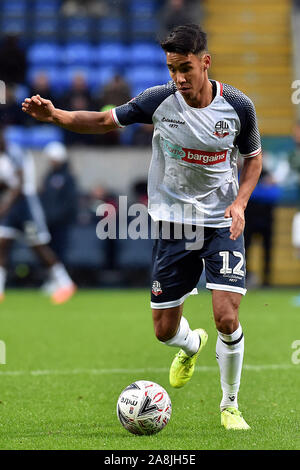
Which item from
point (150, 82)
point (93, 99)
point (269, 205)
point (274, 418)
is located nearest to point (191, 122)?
point (274, 418)

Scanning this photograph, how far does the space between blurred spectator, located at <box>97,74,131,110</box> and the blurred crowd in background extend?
0.7 inches

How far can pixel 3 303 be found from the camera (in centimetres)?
1367

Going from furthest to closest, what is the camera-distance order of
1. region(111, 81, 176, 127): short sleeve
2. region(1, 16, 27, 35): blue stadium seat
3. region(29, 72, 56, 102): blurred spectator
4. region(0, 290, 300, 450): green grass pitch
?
region(1, 16, 27, 35): blue stadium seat < region(29, 72, 56, 102): blurred spectator < region(111, 81, 176, 127): short sleeve < region(0, 290, 300, 450): green grass pitch

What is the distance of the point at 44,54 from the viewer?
65.0ft

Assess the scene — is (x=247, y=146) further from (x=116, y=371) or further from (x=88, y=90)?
(x=88, y=90)

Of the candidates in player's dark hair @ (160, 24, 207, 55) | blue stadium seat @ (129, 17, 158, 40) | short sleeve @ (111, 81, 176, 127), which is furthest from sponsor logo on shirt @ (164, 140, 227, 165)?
blue stadium seat @ (129, 17, 158, 40)

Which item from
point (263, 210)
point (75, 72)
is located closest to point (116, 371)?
point (263, 210)

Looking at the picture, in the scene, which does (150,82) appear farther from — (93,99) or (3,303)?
(3,303)

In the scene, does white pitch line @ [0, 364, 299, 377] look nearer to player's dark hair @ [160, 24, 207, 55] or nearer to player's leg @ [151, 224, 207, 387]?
player's leg @ [151, 224, 207, 387]

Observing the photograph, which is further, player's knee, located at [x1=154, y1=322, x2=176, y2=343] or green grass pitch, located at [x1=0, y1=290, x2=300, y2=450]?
player's knee, located at [x1=154, y1=322, x2=176, y2=343]

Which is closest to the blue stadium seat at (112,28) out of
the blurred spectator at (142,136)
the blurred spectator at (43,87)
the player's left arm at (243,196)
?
the blurred spectator at (43,87)

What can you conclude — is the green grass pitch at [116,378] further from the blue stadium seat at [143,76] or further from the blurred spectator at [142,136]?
the blue stadium seat at [143,76]

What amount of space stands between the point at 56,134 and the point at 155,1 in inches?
189

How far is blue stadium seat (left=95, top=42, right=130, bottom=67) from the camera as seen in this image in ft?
65.0
